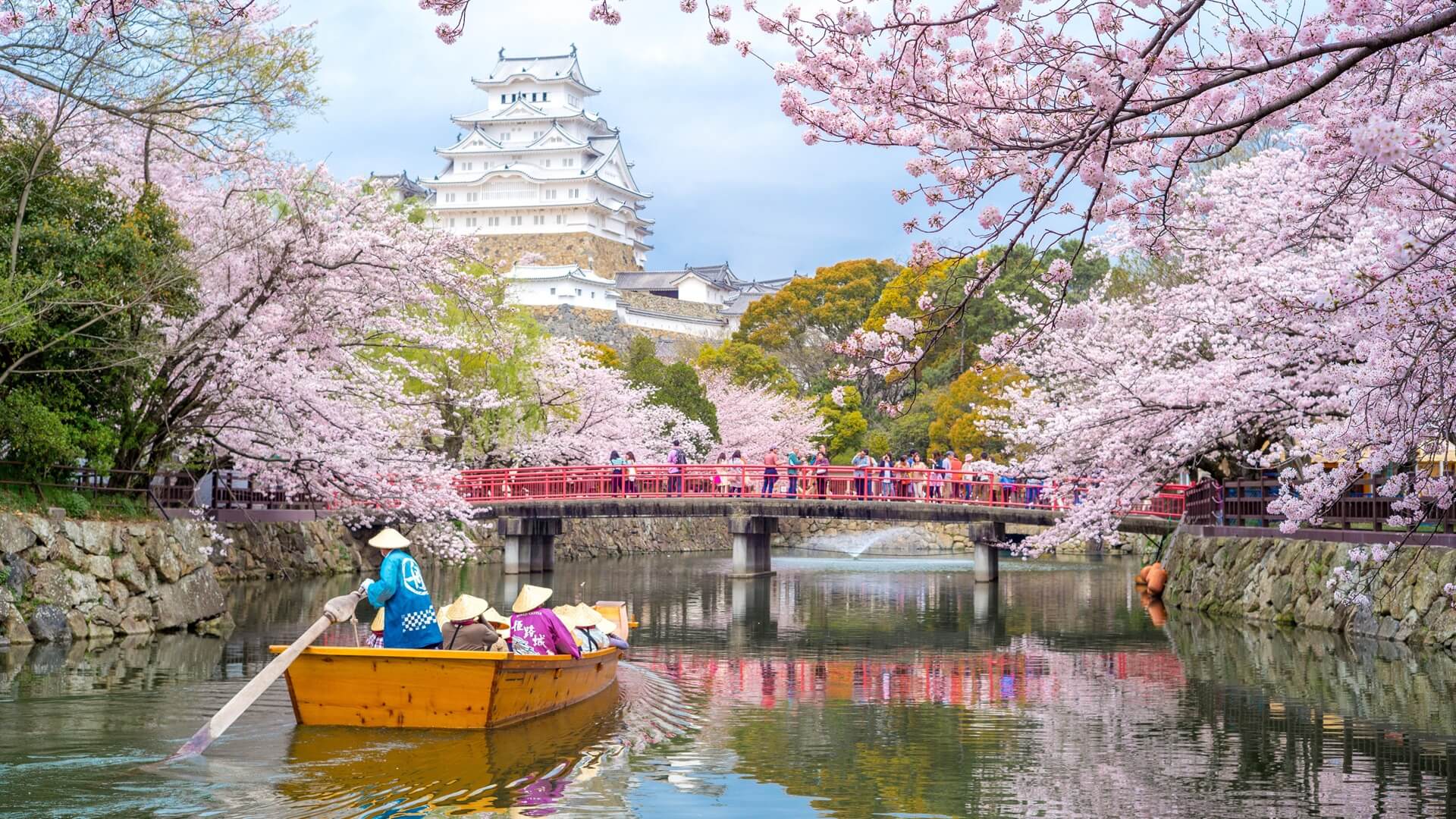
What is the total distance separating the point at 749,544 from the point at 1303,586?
15.7 metres

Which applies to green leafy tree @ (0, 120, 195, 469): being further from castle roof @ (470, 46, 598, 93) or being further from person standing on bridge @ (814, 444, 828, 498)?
castle roof @ (470, 46, 598, 93)

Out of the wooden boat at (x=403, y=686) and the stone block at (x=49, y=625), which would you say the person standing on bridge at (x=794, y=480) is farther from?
the wooden boat at (x=403, y=686)

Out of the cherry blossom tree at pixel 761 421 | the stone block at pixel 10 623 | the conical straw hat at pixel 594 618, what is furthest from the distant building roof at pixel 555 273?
the conical straw hat at pixel 594 618

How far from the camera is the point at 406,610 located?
10.8 meters

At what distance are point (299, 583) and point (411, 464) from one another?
7.33 meters

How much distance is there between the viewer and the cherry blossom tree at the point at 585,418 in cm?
3750

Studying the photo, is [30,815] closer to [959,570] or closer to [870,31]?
[870,31]

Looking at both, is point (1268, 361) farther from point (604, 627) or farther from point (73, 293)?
point (73, 293)

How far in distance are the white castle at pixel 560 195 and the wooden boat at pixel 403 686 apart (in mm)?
67573

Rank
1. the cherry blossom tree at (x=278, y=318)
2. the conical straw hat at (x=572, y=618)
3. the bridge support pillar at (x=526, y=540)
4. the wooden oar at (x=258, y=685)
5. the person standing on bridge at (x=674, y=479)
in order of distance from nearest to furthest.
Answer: the wooden oar at (x=258, y=685) < the conical straw hat at (x=572, y=618) < the cherry blossom tree at (x=278, y=318) < the person standing on bridge at (x=674, y=479) < the bridge support pillar at (x=526, y=540)

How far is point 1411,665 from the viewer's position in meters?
15.3

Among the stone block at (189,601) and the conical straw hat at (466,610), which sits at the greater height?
the conical straw hat at (466,610)

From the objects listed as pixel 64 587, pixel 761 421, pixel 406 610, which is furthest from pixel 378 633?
pixel 761 421

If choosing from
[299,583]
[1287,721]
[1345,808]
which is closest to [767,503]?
[299,583]
